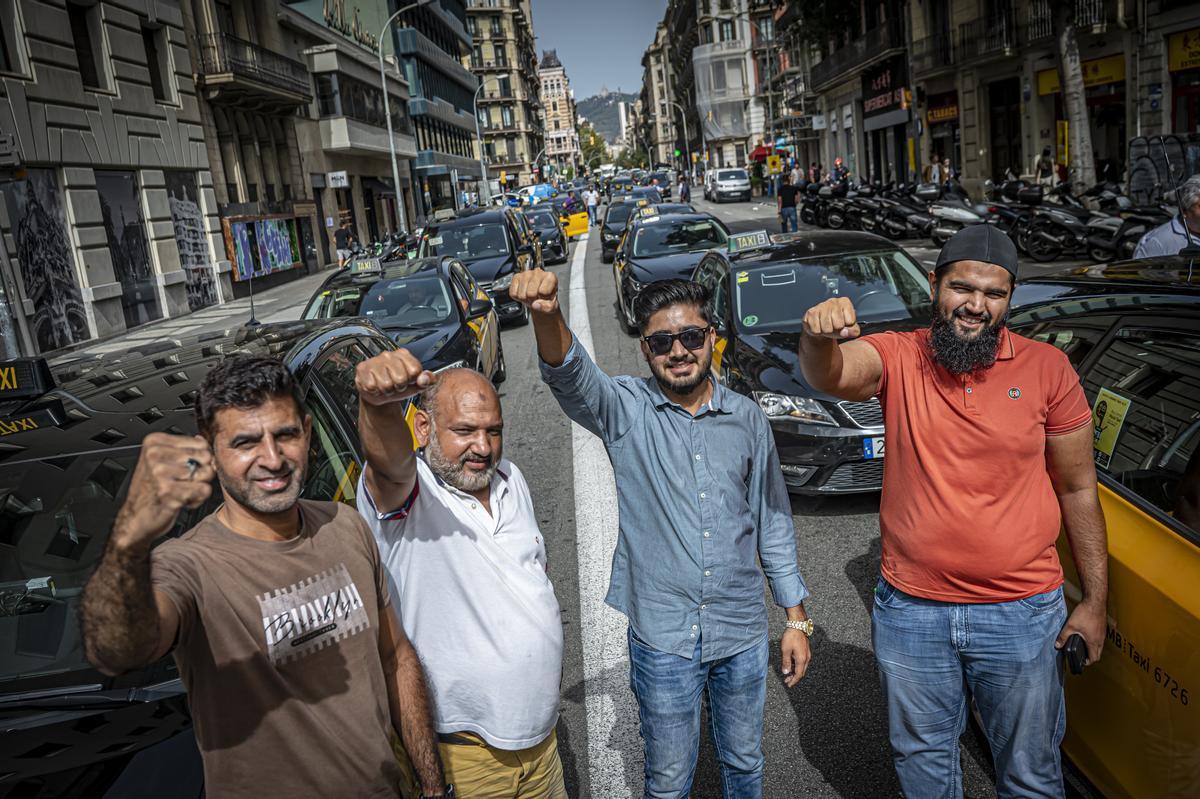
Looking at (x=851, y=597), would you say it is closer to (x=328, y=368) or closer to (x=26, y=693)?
(x=328, y=368)

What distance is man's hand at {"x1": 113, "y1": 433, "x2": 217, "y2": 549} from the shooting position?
60.2 inches

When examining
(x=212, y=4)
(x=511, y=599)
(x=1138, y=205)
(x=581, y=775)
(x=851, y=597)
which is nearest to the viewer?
(x=511, y=599)

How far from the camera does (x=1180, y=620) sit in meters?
2.25

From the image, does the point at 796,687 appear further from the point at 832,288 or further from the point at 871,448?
the point at 832,288

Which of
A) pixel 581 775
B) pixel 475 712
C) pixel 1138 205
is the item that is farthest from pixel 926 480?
pixel 1138 205

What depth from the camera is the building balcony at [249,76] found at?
86.9ft

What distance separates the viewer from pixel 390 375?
2.12 metres

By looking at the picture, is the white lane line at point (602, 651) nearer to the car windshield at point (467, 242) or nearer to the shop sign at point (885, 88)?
the car windshield at point (467, 242)

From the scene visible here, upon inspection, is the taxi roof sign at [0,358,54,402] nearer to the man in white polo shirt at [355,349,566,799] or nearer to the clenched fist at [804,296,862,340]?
the man in white polo shirt at [355,349,566,799]

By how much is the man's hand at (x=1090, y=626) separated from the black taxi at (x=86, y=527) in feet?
7.47

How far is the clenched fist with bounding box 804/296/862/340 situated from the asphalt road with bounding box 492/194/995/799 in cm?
176

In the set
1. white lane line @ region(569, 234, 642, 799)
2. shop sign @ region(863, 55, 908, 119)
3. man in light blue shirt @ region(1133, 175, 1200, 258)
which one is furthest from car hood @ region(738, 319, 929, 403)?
shop sign @ region(863, 55, 908, 119)

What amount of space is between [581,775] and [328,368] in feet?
6.12

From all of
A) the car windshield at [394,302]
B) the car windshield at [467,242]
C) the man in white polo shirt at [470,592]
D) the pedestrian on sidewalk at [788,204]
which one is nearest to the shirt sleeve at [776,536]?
the man in white polo shirt at [470,592]
